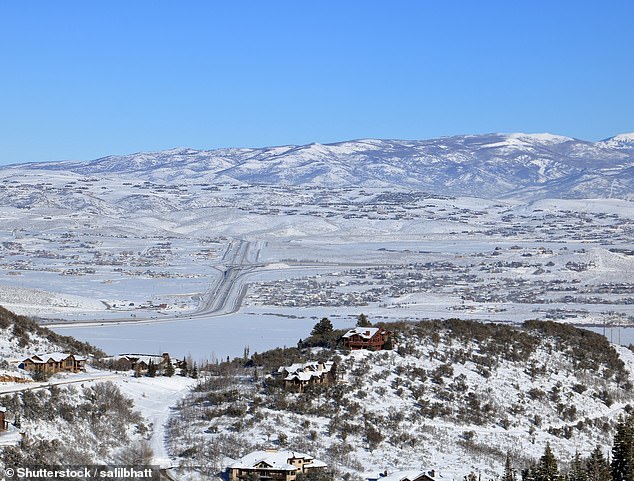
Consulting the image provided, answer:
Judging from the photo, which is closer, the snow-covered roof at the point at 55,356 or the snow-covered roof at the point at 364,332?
the snow-covered roof at the point at 55,356

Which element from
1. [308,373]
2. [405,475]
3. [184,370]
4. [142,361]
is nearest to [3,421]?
[405,475]

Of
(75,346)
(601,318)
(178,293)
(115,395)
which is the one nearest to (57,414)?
(115,395)

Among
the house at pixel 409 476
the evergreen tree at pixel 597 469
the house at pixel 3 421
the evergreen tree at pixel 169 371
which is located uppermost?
the house at pixel 3 421

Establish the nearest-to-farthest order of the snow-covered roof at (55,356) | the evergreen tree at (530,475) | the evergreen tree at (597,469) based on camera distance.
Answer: the evergreen tree at (530,475) < the evergreen tree at (597,469) < the snow-covered roof at (55,356)

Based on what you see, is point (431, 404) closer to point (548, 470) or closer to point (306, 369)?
point (306, 369)

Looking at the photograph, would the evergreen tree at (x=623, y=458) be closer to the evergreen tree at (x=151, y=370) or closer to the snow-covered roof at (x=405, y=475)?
the snow-covered roof at (x=405, y=475)

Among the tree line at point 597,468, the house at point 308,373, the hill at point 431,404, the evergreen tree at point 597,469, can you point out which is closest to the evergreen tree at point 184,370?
the hill at point 431,404

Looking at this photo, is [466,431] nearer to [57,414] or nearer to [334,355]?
[334,355]

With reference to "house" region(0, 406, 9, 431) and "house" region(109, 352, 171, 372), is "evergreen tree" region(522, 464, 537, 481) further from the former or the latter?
"house" region(109, 352, 171, 372)
